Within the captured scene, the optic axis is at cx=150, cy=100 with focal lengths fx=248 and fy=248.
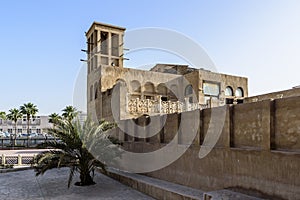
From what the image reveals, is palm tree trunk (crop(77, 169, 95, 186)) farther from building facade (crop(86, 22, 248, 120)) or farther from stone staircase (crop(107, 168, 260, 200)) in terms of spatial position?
building facade (crop(86, 22, 248, 120))

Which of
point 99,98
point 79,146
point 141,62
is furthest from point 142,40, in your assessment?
point 79,146

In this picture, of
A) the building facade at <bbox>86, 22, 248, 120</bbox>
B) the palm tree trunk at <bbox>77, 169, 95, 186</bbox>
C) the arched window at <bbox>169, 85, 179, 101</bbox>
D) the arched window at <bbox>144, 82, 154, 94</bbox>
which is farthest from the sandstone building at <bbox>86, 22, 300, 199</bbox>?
the arched window at <bbox>169, 85, 179, 101</bbox>

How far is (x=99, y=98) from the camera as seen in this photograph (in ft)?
61.6

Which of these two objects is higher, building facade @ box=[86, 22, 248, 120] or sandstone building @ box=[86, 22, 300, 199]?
building facade @ box=[86, 22, 248, 120]

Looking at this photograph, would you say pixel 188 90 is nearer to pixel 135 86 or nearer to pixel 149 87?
pixel 149 87

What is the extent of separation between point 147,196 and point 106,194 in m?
1.66

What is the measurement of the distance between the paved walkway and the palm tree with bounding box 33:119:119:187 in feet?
2.51

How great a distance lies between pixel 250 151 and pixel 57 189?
26.5 feet

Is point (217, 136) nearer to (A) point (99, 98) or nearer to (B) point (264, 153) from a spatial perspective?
(B) point (264, 153)

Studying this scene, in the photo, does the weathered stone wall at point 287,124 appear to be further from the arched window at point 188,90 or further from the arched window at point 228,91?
the arched window at point 228,91

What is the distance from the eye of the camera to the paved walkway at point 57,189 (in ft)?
31.5

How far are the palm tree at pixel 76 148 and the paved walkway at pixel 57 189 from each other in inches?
30.1

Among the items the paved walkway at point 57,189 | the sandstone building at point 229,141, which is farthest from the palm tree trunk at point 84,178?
the sandstone building at point 229,141

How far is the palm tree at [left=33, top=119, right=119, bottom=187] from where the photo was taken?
10.9m
